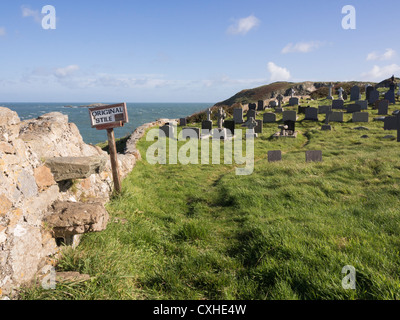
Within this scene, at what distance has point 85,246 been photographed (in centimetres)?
374

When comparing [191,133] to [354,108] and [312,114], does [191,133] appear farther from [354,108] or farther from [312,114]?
[354,108]

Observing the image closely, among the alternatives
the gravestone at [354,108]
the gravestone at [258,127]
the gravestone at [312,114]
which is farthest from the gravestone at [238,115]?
the gravestone at [354,108]

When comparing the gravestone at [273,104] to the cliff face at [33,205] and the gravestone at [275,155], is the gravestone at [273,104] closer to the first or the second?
the gravestone at [275,155]

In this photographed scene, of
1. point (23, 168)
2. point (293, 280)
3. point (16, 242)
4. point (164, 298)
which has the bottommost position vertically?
point (164, 298)

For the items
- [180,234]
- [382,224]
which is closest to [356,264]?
[382,224]

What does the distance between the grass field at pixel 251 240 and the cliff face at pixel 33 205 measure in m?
0.27

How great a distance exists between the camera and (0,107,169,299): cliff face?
2.80 m

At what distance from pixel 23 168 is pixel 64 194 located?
0.98m

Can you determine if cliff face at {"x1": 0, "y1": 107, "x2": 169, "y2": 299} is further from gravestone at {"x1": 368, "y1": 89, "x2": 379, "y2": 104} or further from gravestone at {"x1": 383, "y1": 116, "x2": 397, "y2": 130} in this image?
gravestone at {"x1": 368, "y1": 89, "x2": 379, "y2": 104}

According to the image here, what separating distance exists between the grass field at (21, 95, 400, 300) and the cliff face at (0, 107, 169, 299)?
0.89 feet

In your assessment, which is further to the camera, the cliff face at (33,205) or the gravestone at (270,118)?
the gravestone at (270,118)

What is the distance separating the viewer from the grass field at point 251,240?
3006mm
